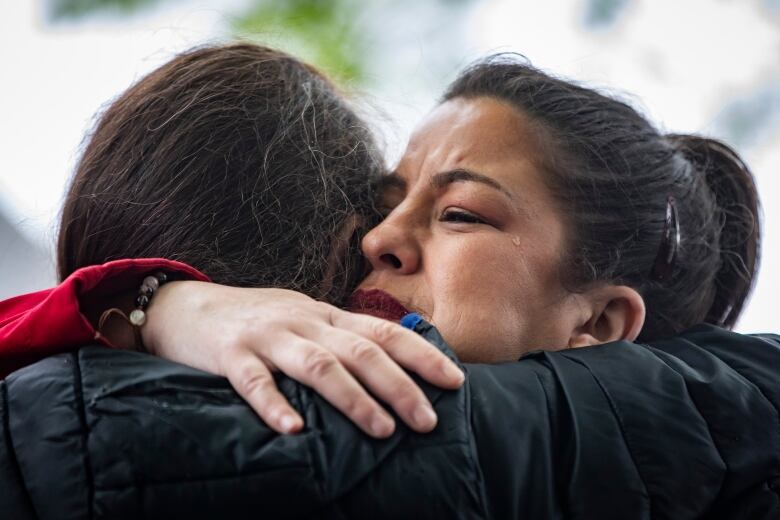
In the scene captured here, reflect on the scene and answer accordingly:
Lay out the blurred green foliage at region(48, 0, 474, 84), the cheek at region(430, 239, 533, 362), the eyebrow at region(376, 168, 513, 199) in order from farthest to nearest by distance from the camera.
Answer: the blurred green foliage at region(48, 0, 474, 84), the eyebrow at region(376, 168, 513, 199), the cheek at region(430, 239, 533, 362)

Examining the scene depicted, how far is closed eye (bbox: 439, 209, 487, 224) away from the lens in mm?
1223

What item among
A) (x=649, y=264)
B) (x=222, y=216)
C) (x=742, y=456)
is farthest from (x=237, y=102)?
(x=742, y=456)

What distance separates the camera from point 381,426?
0.72 m

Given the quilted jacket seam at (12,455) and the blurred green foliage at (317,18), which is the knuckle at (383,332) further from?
the blurred green foliage at (317,18)

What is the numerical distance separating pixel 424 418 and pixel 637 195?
744 mm

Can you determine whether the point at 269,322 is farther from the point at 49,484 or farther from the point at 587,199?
the point at 587,199

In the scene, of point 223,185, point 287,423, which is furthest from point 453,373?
point 223,185

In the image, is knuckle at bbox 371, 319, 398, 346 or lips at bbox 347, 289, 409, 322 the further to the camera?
lips at bbox 347, 289, 409, 322

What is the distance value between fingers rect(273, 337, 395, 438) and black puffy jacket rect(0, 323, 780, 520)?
11 mm

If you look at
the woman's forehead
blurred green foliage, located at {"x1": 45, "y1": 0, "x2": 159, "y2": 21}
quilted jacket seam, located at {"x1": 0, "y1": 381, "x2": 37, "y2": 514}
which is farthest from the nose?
blurred green foliage, located at {"x1": 45, "y1": 0, "x2": 159, "y2": 21}

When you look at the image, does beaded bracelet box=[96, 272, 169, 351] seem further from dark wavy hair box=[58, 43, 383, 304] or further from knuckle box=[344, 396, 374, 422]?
knuckle box=[344, 396, 374, 422]

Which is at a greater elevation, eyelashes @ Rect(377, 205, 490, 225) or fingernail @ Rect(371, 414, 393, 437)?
eyelashes @ Rect(377, 205, 490, 225)

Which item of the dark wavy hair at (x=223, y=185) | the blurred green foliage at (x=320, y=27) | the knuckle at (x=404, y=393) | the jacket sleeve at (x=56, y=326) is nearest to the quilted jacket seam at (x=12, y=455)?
the jacket sleeve at (x=56, y=326)

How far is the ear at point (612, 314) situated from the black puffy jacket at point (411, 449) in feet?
1.22
